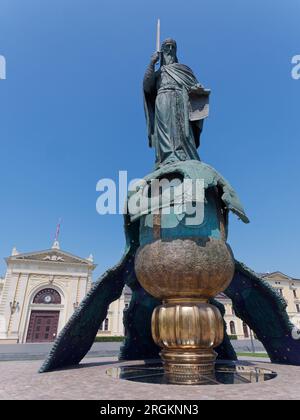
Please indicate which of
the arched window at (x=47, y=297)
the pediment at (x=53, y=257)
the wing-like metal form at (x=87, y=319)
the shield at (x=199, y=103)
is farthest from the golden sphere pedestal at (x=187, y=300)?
the pediment at (x=53, y=257)

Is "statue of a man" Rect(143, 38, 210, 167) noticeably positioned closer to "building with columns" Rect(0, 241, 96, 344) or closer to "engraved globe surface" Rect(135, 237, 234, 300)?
"engraved globe surface" Rect(135, 237, 234, 300)

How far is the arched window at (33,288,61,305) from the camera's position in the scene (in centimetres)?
3362

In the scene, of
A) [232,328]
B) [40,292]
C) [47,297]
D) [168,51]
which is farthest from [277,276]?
[168,51]

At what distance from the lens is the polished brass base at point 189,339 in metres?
5.52

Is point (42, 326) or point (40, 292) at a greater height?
point (40, 292)

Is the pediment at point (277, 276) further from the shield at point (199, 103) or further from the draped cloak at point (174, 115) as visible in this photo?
the shield at point (199, 103)

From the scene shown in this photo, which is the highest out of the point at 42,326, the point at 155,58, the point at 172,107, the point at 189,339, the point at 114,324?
the point at 155,58

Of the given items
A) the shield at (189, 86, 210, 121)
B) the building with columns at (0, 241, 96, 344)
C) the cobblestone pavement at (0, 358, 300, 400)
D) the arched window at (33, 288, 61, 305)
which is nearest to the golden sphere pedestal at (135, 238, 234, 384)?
the cobblestone pavement at (0, 358, 300, 400)

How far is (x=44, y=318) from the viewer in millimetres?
33031

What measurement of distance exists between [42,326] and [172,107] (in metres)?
32.1

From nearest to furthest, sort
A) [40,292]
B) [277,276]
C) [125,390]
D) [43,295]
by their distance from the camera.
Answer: [125,390] → [40,292] → [43,295] → [277,276]

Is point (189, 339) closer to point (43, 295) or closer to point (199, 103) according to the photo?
point (199, 103)

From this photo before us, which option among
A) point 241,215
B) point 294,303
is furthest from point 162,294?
point 294,303

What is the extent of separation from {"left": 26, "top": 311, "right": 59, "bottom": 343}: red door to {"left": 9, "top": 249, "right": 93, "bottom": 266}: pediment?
19.8ft
